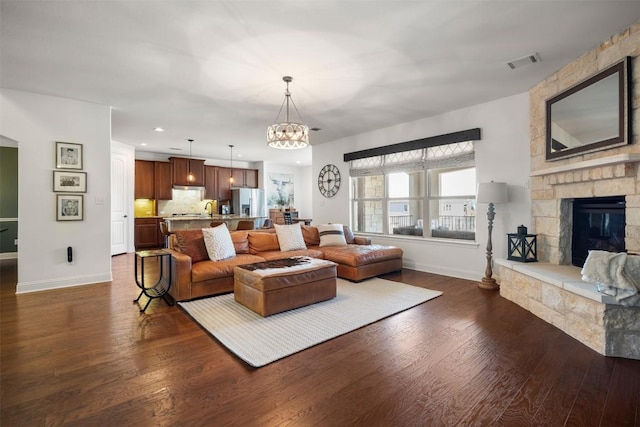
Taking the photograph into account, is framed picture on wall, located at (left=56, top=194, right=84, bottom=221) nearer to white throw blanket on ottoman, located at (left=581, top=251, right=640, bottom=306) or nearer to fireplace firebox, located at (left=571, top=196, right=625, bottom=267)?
white throw blanket on ottoman, located at (left=581, top=251, right=640, bottom=306)

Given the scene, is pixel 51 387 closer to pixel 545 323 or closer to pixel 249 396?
pixel 249 396

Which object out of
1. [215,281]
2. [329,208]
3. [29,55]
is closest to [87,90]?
[29,55]

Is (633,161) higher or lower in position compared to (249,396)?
higher

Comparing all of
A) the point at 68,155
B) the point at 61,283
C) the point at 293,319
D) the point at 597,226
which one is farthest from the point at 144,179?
the point at 597,226

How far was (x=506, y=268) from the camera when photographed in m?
3.69

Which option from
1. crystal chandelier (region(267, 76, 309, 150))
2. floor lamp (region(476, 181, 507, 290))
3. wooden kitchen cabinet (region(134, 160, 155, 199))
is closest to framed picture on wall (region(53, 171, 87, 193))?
crystal chandelier (region(267, 76, 309, 150))

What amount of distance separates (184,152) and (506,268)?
807 centimetres

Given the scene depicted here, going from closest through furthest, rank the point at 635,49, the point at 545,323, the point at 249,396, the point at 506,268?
the point at 249,396
the point at 635,49
the point at 545,323
the point at 506,268

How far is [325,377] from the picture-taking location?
2.03m

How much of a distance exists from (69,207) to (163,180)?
4260mm

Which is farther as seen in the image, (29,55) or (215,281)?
(215,281)

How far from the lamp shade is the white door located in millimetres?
7546

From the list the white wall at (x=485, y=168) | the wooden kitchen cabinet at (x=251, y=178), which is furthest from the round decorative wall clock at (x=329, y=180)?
the wooden kitchen cabinet at (x=251, y=178)

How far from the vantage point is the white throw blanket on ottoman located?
7.39 ft
